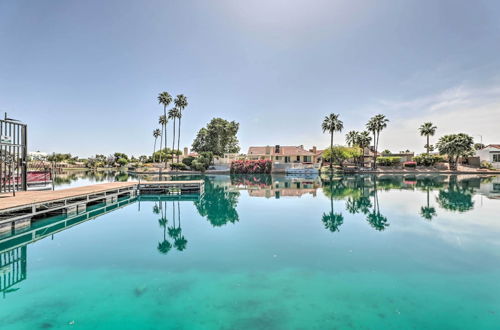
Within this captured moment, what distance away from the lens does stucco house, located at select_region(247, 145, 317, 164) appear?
211 feet

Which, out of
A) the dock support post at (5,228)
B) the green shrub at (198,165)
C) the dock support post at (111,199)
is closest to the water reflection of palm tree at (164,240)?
the dock support post at (111,199)

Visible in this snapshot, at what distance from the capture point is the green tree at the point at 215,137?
6288cm

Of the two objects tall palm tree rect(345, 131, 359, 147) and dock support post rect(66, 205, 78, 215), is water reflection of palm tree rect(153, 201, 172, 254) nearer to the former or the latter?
dock support post rect(66, 205, 78, 215)

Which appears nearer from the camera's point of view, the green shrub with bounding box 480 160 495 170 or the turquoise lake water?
the turquoise lake water

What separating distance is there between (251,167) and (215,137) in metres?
12.7

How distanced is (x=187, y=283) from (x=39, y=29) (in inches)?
971

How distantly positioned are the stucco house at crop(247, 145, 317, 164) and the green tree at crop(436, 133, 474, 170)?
94.0 feet

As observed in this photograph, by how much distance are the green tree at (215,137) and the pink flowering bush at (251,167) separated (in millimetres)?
8249

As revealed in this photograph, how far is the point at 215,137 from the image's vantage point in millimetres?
63469

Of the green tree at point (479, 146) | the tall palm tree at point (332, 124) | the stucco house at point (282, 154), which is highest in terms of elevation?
the tall palm tree at point (332, 124)

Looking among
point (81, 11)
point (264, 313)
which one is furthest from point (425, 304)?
point (81, 11)

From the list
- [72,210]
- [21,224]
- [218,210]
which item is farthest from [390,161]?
[21,224]

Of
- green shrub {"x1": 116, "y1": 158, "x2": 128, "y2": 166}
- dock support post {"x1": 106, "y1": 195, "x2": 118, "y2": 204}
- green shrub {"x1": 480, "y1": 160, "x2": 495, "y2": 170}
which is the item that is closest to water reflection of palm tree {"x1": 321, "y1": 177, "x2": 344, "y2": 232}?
dock support post {"x1": 106, "y1": 195, "x2": 118, "y2": 204}

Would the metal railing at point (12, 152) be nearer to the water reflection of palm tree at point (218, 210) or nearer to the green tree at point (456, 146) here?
the water reflection of palm tree at point (218, 210)
